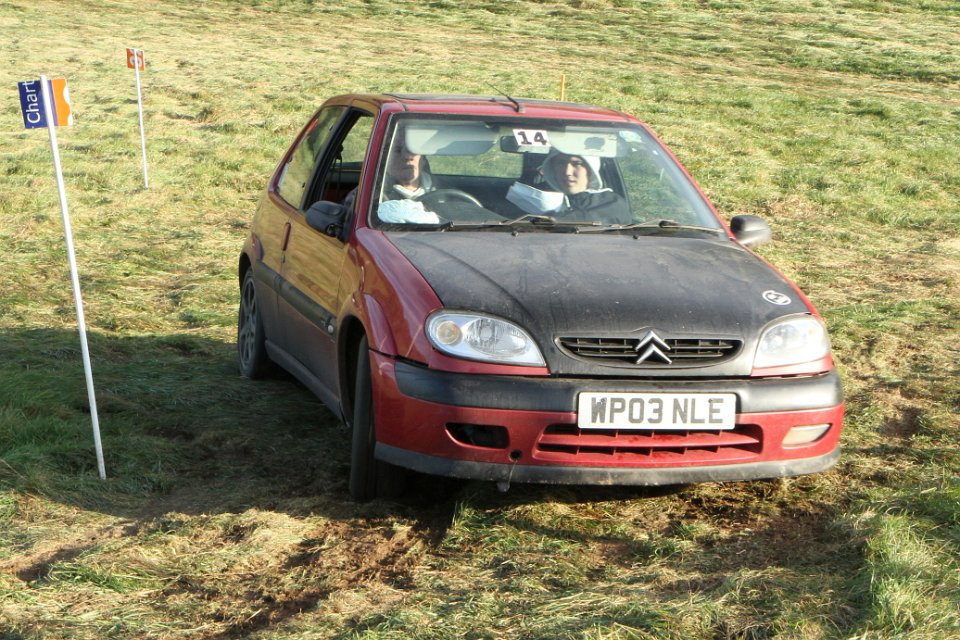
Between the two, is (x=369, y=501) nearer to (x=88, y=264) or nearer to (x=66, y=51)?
(x=88, y=264)

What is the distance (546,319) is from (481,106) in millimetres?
1794

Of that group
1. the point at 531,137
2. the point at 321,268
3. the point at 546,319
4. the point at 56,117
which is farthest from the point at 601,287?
the point at 56,117

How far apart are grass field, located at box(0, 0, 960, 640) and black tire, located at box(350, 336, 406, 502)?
88 millimetres

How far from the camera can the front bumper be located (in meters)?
4.36

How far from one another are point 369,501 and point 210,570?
2.95ft

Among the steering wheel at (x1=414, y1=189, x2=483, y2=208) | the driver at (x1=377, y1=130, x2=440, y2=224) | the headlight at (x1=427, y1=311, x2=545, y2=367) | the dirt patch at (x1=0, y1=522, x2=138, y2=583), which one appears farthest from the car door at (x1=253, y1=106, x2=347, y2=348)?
the headlight at (x1=427, y1=311, x2=545, y2=367)

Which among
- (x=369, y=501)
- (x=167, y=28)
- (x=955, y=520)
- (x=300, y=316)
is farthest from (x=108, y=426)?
(x=167, y=28)

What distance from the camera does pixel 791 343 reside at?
4699 mm

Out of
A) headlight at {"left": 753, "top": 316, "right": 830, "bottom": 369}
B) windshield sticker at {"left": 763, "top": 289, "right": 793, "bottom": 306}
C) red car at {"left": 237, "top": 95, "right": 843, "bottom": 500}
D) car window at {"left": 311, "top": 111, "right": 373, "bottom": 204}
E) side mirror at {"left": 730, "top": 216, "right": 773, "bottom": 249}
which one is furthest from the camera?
car window at {"left": 311, "top": 111, "right": 373, "bottom": 204}

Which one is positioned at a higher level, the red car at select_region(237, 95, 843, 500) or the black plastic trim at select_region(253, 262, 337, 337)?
the red car at select_region(237, 95, 843, 500)

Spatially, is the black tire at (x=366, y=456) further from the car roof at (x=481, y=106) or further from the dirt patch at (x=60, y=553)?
the car roof at (x=481, y=106)

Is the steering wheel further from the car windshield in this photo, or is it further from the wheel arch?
the wheel arch

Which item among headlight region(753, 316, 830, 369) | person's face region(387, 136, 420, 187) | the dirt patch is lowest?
the dirt patch

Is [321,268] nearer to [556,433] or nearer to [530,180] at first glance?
[530,180]
